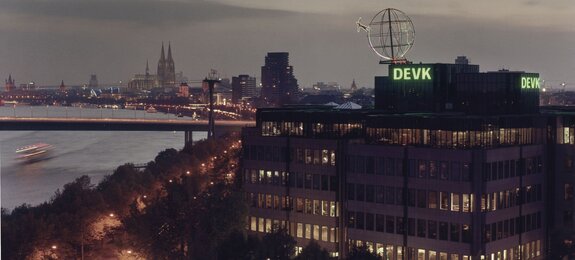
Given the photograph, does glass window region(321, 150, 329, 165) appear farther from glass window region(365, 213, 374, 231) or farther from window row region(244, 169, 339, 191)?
glass window region(365, 213, 374, 231)

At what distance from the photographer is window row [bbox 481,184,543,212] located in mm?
42391

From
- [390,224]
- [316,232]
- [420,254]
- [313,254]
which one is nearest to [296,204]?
[316,232]

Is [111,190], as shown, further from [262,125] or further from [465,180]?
[465,180]

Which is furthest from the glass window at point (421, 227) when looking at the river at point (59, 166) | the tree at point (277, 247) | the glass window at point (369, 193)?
the river at point (59, 166)

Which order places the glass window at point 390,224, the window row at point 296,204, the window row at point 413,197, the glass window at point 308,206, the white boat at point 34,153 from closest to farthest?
the window row at point 413,197, the glass window at point 390,224, the window row at point 296,204, the glass window at point 308,206, the white boat at point 34,153

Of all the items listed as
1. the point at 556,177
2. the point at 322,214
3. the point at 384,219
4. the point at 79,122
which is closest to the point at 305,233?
the point at 322,214

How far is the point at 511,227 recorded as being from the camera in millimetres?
44281

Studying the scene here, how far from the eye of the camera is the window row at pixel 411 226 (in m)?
42.2

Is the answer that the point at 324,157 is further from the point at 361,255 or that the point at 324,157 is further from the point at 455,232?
the point at 361,255

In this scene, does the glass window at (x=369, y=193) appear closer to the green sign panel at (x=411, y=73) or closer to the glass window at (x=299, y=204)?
the glass window at (x=299, y=204)

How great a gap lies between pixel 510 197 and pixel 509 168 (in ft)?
5.38

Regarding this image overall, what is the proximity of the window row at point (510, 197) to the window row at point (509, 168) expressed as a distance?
86 cm

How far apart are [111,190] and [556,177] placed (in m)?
33.5

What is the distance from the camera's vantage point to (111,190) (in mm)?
62062
